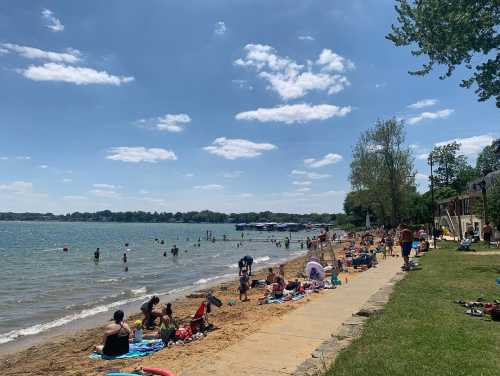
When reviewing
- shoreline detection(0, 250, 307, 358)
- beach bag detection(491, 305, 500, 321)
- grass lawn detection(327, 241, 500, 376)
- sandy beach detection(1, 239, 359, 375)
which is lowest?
shoreline detection(0, 250, 307, 358)

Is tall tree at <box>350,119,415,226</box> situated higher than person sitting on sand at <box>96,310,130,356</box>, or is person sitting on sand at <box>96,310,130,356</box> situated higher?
tall tree at <box>350,119,415,226</box>

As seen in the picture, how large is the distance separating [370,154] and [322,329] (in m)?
44.2

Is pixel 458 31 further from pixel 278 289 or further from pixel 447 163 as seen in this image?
pixel 447 163

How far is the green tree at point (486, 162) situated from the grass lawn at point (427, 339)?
79.1 meters

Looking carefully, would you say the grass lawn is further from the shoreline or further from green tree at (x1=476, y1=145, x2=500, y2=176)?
green tree at (x1=476, y1=145, x2=500, y2=176)

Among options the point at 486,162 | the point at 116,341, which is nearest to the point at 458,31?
the point at 116,341

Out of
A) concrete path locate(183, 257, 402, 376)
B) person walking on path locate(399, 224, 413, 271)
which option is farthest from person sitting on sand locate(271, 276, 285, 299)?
person walking on path locate(399, 224, 413, 271)

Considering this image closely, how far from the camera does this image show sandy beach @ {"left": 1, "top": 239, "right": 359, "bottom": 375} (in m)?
8.73

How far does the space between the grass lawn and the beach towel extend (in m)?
5.12

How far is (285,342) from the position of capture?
26.7ft

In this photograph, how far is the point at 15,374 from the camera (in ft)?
32.2

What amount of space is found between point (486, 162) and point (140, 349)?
88583 mm

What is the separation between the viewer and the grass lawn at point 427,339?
18.8 ft

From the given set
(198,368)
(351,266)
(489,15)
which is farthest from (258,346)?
(351,266)
